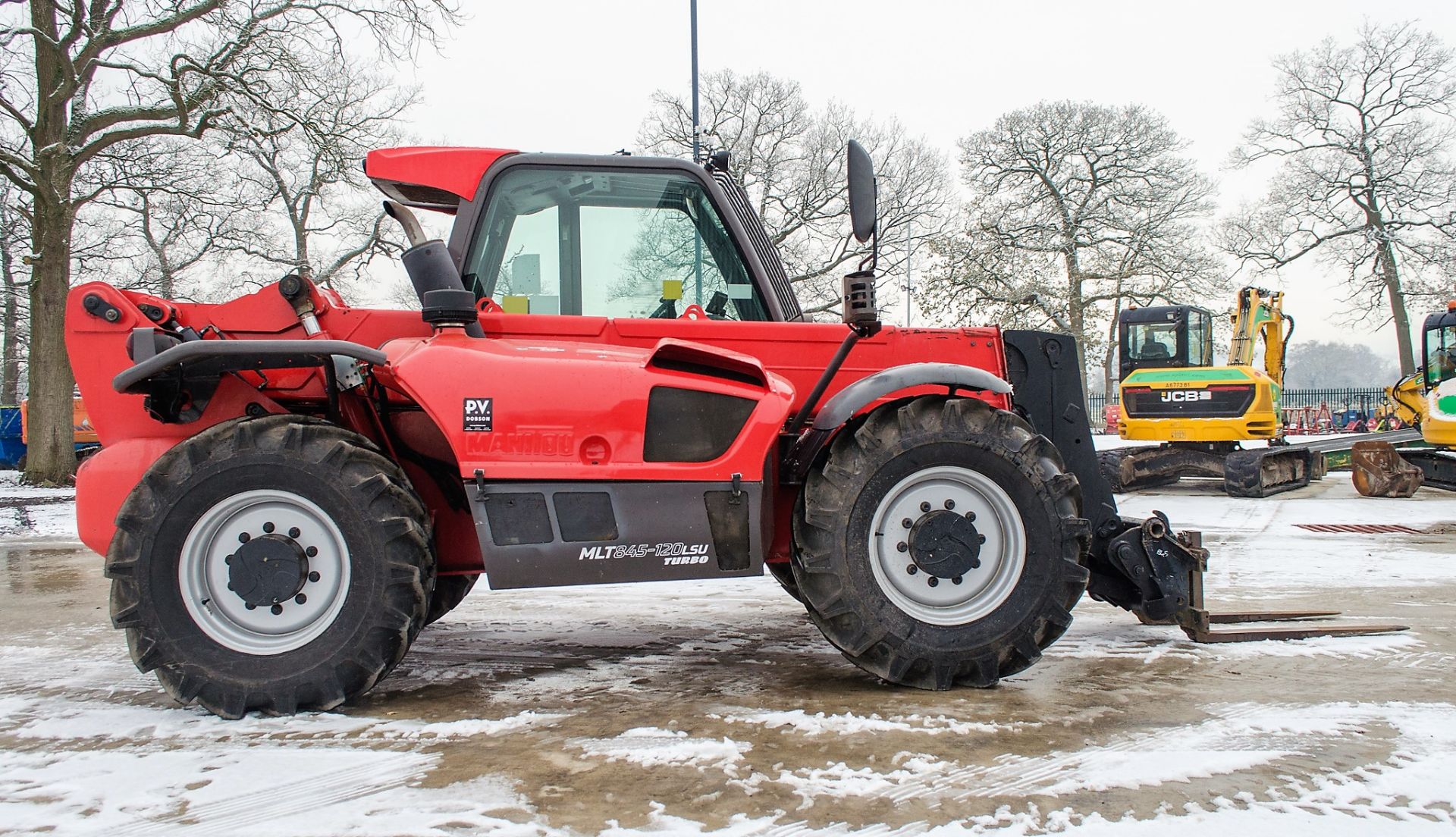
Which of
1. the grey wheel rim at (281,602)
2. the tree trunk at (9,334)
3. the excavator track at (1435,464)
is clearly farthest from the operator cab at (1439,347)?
the tree trunk at (9,334)

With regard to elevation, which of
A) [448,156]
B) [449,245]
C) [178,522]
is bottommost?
[178,522]

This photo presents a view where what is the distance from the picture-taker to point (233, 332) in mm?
4152

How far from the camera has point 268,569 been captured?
355cm

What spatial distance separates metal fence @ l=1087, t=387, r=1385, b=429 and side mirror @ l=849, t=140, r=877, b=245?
41.1 m

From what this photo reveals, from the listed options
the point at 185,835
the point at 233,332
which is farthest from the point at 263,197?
the point at 185,835

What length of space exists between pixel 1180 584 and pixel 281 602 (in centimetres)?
389

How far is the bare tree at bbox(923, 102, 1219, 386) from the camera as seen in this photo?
3247 cm

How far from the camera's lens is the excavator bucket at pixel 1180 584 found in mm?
4527

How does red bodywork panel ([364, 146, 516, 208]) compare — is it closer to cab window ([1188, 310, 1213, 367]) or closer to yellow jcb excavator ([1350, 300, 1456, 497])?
yellow jcb excavator ([1350, 300, 1456, 497])

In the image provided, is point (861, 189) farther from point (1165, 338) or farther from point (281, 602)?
point (1165, 338)

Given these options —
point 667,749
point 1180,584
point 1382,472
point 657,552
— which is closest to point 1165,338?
point 1382,472

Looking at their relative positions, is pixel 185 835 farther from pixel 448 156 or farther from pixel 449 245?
pixel 448 156

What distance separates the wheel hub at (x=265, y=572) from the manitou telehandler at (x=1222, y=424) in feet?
43.0

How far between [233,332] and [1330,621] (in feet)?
18.3
